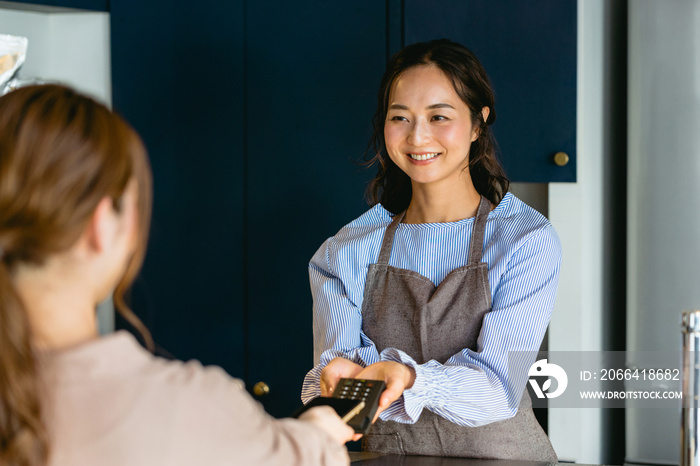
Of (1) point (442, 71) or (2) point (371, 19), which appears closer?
(1) point (442, 71)

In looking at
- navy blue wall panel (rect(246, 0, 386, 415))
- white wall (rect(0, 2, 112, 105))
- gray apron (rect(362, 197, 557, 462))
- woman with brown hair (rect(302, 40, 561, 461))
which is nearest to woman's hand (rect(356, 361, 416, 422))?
woman with brown hair (rect(302, 40, 561, 461))

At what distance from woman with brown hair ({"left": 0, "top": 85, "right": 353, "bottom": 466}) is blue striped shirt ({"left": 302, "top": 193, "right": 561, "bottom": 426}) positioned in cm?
62

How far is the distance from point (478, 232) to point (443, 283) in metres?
0.13

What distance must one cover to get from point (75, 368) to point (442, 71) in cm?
105

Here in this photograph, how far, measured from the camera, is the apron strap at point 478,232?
1.52 metres

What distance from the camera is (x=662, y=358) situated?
79.0 inches

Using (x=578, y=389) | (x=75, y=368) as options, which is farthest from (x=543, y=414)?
(x=75, y=368)

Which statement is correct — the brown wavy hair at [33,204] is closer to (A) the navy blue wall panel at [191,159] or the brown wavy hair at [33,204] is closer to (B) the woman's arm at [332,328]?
(B) the woman's arm at [332,328]

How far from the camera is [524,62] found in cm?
192

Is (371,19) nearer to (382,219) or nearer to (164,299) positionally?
(382,219)

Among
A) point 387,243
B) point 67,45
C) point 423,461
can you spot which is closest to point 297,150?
point 387,243

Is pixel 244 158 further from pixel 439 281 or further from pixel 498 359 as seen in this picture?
pixel 498 359

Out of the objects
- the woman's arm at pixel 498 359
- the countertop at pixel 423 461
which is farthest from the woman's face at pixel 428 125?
the countertop at pixel 423 461

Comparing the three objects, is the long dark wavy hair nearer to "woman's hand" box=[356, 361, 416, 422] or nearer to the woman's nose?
the woman's nose
